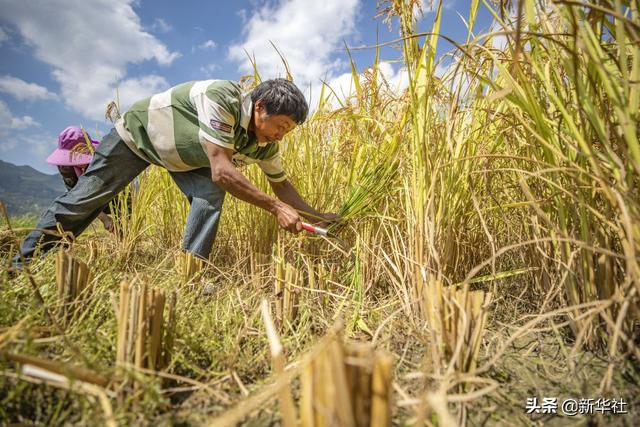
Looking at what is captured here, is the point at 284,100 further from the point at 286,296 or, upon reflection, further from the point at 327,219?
the point at 286,296

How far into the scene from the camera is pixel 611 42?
2.67 feet

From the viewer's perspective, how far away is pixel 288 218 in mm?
1484

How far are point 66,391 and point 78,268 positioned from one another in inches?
16.1

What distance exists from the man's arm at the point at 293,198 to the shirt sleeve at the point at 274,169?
1.0 inches

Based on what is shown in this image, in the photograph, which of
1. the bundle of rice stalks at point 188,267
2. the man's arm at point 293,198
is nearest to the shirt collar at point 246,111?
the man's arm at point 293,198

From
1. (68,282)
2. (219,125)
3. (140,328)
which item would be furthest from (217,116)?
(140,328)

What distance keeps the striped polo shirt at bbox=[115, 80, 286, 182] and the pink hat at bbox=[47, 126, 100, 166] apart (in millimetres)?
813

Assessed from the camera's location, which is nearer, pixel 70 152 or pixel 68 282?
pixel 68 282

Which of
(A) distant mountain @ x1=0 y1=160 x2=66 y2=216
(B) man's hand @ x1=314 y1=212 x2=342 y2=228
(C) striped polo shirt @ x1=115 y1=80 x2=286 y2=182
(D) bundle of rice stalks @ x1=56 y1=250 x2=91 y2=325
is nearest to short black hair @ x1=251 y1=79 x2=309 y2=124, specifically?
(C) striped polo shirt @ x1=115 y1=80 x2=286 y2=182

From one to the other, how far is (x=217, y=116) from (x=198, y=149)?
249mm

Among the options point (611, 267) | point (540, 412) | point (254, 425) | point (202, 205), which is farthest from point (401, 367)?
point (202, 205)

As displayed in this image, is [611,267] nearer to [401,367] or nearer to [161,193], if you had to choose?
[401,367]

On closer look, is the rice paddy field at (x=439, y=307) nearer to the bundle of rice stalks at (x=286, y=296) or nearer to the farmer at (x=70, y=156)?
the bundle of rice stalks at (x=286, y=296)

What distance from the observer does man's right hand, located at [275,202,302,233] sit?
4.82ft
